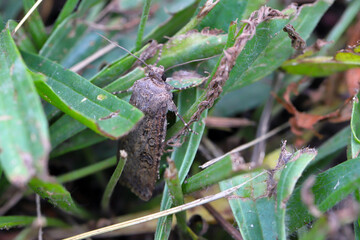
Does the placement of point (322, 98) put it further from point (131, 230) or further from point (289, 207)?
point (131, 230)

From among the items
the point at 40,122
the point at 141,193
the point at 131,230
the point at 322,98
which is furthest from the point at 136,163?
the point at 322,98

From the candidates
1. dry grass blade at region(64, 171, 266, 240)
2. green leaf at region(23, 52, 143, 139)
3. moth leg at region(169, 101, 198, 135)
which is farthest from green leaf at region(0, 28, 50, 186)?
moth leg at region(169, 101, 198, 135)

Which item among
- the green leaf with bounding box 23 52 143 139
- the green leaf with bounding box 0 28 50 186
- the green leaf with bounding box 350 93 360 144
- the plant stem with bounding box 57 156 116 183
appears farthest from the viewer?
the plant stem with bounding box 57 156 116 183

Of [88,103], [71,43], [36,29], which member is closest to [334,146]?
[88,103]

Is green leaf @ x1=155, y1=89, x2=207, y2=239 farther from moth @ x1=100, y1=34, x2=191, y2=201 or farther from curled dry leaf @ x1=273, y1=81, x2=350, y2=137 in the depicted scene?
curled dry leaf @ x1=273, y1=81, x2=350, y2=137

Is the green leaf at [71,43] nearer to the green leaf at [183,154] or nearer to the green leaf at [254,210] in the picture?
the green leaf at [183,154]

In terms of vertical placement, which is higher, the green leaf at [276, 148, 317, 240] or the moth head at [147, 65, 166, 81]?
the moth head at [147, 65, 166, 81]

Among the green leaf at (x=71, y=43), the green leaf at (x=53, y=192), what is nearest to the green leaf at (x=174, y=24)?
the green leaf at (x=71, y=43)
